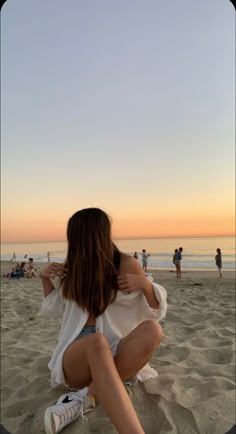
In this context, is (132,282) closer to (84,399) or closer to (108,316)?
(108,316)

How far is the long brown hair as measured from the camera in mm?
2336

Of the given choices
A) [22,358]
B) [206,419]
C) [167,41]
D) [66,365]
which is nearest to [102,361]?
[66,365]

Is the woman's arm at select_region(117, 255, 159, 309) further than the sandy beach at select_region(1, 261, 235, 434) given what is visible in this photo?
Yes

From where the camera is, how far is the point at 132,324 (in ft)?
8.34

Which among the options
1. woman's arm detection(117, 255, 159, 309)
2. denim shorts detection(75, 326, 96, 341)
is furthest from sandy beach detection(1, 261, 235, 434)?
woman's arm detection(117, 255, 159, 309)

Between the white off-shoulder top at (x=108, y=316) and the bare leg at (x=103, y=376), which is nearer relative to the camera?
the bare leg at (x=103, y=376)

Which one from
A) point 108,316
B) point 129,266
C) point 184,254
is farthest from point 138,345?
point 184,254

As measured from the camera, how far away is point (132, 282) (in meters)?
2.32

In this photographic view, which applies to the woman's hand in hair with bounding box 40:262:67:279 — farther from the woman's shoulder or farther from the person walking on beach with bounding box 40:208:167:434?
the woman's shoulder

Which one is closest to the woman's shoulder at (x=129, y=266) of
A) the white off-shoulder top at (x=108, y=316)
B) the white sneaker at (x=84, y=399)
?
the white off-shoulder top at (x=108, y=316)

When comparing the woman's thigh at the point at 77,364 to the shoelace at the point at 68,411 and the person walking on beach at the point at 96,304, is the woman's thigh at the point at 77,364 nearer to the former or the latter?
the person walking on beach at the point at 96,304

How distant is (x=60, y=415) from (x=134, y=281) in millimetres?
869

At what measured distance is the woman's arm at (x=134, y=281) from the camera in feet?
7.63

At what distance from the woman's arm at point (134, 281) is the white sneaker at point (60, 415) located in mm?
752
